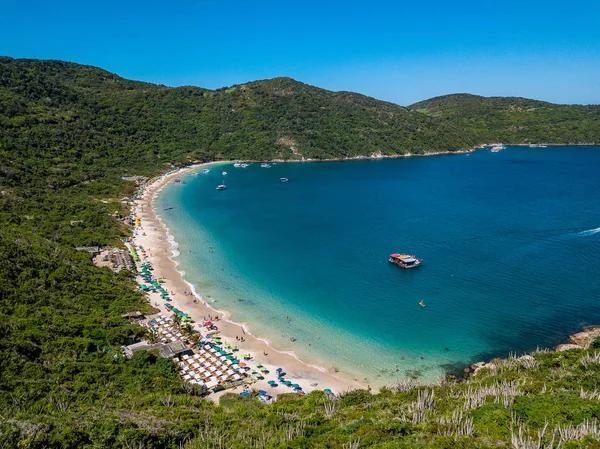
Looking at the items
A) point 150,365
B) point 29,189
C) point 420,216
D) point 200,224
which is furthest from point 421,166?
point 150,365

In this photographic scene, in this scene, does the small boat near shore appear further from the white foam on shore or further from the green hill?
the white foam on shore

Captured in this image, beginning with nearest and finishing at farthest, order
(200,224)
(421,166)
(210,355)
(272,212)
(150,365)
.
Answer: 1. (150,365)
2. (210,355)
3. (200,224)
4. (272,212)
5. (421,166)

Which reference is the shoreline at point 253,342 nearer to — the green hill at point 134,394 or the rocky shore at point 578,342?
the rocky shore at point 578,342

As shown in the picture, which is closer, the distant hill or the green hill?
the green hill

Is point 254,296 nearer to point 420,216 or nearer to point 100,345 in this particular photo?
point 100,345

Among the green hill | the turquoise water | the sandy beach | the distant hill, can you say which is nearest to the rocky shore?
the turquoise water

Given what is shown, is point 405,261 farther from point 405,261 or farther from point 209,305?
point 209,305
